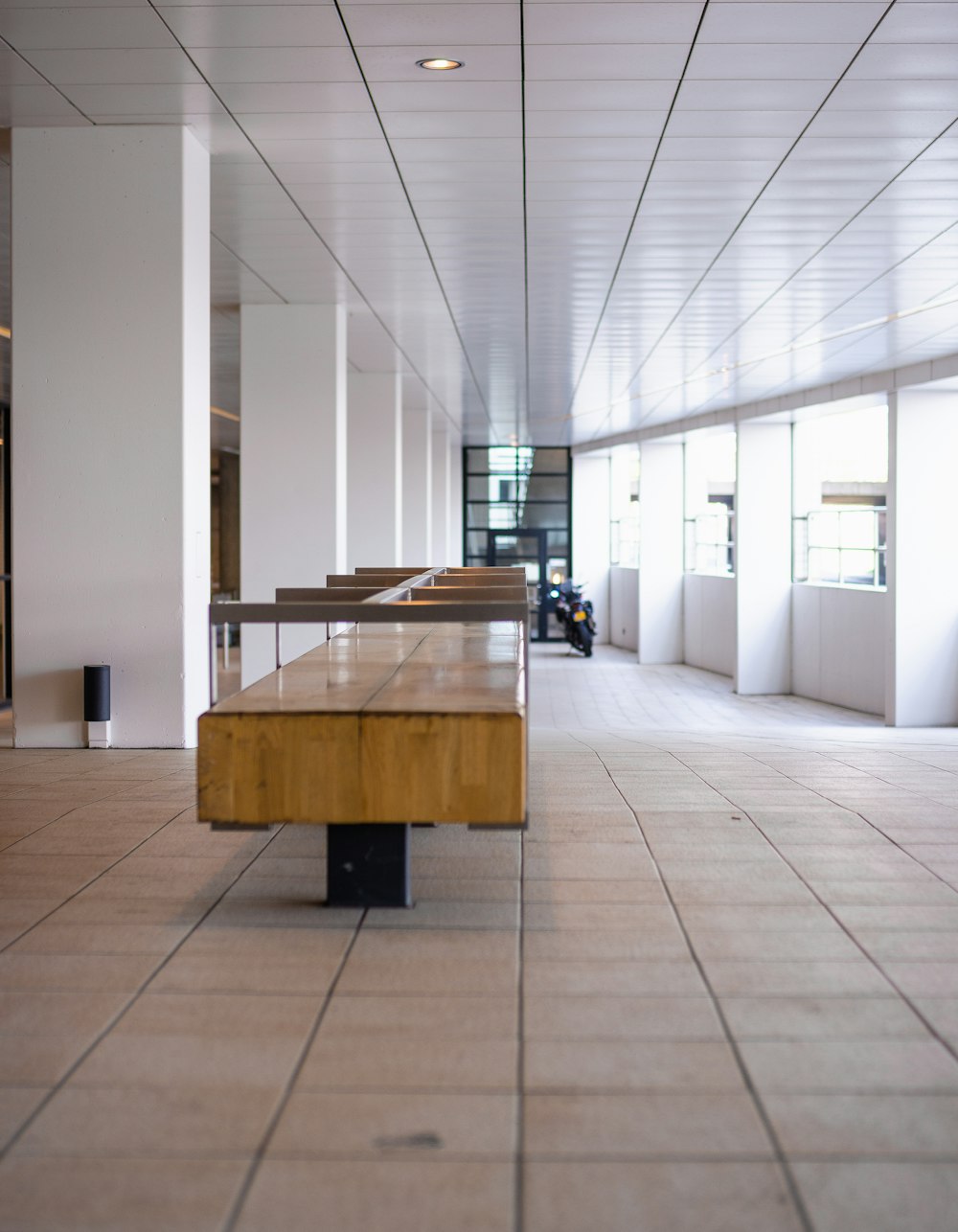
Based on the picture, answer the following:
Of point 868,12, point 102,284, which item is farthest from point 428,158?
point 868,12

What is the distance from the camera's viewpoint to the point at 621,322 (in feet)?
35.2

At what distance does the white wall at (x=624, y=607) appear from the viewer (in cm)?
2369

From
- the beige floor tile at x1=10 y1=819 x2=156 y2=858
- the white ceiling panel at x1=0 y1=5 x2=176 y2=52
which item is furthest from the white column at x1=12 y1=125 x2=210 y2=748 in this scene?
the beige floor tile at x1=10 y1=819 x2=156 y2=858

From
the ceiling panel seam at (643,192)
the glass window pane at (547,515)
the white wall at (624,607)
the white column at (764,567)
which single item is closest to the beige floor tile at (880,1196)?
the ceiling panel seam at (643,192)

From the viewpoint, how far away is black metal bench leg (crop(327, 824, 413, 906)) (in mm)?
3295

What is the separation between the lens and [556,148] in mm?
5973

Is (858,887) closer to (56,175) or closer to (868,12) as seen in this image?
(868,12)

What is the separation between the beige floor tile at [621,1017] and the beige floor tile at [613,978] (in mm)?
34

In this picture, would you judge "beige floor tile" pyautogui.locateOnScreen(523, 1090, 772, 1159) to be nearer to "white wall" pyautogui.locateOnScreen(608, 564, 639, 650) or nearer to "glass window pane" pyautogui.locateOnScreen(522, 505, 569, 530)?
"white wall" pyautogui.locateOnScreen(608, 564, 639, 650)

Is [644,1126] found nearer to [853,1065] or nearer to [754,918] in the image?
[853,1065]

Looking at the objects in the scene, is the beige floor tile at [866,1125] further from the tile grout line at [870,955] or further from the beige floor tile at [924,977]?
the beige floor tile at [924,977]

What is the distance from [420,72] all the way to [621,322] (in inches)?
232

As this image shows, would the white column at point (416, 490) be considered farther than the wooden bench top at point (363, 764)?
Yes

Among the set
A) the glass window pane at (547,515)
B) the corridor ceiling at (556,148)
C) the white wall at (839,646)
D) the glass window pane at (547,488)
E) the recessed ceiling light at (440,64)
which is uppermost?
the corridor ceiling at (556,148)
